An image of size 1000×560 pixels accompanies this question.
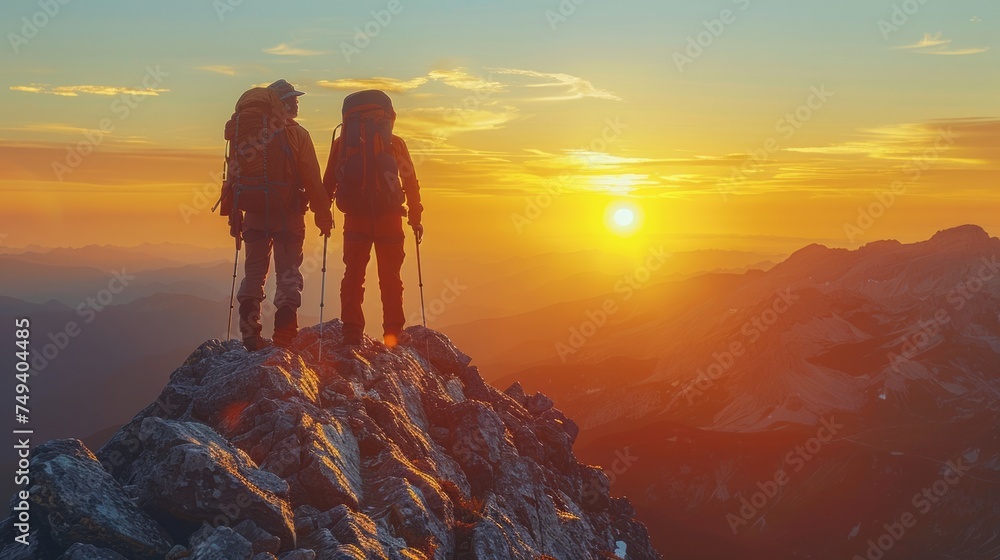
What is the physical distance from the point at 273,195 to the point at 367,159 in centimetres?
267

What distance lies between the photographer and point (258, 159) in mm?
18234

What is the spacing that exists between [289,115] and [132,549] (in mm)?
10602

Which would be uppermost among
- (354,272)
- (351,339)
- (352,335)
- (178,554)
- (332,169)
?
(332,169)

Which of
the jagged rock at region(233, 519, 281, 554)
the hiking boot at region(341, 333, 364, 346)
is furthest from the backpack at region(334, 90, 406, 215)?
the jagged rock at region(233, 519, 281, 554)

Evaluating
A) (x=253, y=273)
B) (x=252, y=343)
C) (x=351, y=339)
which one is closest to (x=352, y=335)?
(x=351, y=339)

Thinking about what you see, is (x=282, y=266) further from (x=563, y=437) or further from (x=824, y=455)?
(x=824, y=455)

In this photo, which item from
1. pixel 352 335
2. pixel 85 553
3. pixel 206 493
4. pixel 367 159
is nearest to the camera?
pixel 85 553

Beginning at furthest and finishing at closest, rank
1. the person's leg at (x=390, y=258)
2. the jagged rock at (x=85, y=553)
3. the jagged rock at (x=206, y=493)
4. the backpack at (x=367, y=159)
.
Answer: the person's leg at (x=390, y=258) < the backpack at (x=367, y=159) < the jagged rock at (x=206, y=493) < the jagged rock at (x=85, y=553)

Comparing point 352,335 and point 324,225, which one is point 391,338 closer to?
point 352,335

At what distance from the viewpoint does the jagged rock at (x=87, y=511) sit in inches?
453

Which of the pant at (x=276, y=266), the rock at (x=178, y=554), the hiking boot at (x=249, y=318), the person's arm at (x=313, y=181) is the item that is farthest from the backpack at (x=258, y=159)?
the rock at (x=178, y=554)

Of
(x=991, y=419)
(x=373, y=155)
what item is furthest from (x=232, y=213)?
(x=991, y=419)

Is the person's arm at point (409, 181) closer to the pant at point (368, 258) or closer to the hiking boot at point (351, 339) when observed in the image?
the pant at point (368, 258)

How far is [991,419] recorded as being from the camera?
7470 inches
